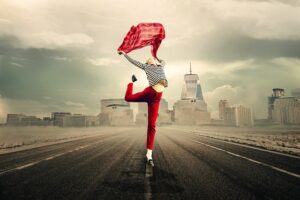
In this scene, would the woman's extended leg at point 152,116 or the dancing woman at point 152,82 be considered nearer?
the dancing woman at point 152,82

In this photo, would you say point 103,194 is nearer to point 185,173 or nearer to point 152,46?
point 185,173

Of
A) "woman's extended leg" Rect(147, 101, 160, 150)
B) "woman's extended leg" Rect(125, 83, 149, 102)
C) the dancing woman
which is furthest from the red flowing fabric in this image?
"woman's extended leg" Rect(147, 101, 160, 150)

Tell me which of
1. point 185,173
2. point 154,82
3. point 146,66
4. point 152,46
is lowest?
point 185,173

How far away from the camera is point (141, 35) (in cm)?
645

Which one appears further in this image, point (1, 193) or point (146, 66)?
point (146, 66)

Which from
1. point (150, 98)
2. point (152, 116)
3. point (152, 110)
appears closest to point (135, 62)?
point (150, 98)

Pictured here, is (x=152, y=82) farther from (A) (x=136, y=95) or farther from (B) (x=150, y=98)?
(A) (x=136, y=95)

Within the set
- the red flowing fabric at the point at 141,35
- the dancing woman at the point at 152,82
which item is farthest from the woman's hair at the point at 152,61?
the red flowing fabric at the point at 141,35

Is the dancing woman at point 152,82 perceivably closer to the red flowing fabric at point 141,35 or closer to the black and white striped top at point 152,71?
the black and white striped top at point 152,71

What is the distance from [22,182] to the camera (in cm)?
471

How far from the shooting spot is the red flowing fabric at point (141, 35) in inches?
253

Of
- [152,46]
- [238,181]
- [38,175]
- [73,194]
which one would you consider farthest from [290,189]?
[38,175]

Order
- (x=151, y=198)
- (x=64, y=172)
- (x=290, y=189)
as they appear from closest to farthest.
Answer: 1. (x=151, y=198)
2. (x=290, y=189)
3. (x=64, y=172)

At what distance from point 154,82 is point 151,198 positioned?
135 inches
